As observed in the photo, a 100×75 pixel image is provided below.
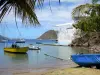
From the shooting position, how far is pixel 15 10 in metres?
2.55

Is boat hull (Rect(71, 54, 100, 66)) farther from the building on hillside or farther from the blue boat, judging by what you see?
the building on hillside

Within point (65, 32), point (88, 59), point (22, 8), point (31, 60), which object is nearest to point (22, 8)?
point (22, 8)

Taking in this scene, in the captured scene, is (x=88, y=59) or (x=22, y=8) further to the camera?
(x=88, y=59)

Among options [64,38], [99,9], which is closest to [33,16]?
[99,9]

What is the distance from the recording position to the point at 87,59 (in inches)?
742

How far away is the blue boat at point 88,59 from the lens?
1825 cm

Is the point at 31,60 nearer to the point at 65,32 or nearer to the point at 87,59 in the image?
the point at 87,59

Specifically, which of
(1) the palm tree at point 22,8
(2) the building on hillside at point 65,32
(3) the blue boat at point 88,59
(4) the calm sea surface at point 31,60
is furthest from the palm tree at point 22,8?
(2) the building on hillside at point 65,32

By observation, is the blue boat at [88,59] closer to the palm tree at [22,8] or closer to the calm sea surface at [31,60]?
the calm sea surface at [31,60]

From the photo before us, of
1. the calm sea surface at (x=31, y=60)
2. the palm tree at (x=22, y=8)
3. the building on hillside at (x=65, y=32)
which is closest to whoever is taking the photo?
the palm tree at (x=22, y=8)

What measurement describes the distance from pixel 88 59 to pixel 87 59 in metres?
0.10

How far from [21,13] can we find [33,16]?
12cm

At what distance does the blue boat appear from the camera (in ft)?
59.9

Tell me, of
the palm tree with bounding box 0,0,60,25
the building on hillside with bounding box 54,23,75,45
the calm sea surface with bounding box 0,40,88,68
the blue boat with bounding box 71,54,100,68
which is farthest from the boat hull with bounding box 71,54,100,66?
the building on hillside with bounding box 54,23,75,45
